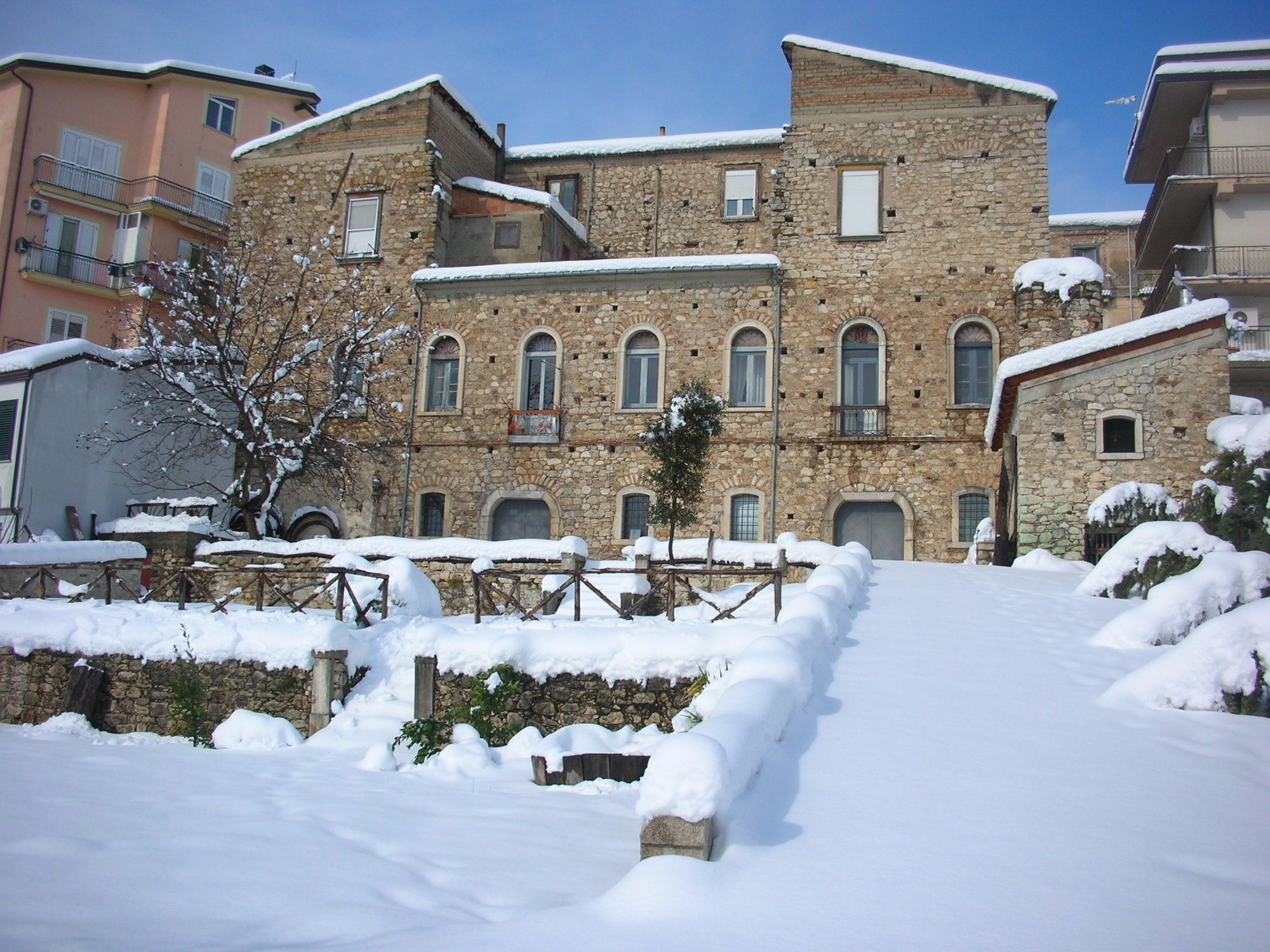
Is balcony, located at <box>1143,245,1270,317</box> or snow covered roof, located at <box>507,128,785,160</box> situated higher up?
snow covered roof, located at <box>507,128,785,160</box>

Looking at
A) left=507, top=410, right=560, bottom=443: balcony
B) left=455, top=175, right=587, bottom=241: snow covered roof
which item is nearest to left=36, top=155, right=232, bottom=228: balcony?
left=455, top=175, right=587, bottom=241: snow covered roof

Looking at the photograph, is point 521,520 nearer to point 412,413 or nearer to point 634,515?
point 634,515

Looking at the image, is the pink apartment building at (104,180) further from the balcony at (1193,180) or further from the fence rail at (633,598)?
the balcony at (1193,180)

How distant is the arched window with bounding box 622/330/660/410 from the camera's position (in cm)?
2234

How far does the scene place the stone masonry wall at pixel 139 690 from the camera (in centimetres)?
1171

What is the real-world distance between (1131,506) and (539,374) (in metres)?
12.4

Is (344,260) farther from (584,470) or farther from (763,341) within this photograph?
(763,341)

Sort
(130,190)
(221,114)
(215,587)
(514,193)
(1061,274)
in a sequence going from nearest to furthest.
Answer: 1. (215,587)
2. (1061,274)
3. (514,193)
4. (130,190)
5. (221,114)

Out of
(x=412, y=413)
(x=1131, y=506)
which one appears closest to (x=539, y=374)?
(x=412, y=413)

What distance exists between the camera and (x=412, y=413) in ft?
76.6

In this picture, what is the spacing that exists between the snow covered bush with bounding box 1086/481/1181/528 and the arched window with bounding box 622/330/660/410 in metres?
9.50

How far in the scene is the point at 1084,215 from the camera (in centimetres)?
3195

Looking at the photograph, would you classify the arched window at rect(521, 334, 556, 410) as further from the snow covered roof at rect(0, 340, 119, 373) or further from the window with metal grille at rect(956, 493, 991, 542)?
the window with metal grille at rect(956, 493, 991, 542)

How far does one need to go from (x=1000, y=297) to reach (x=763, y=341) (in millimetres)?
4892
